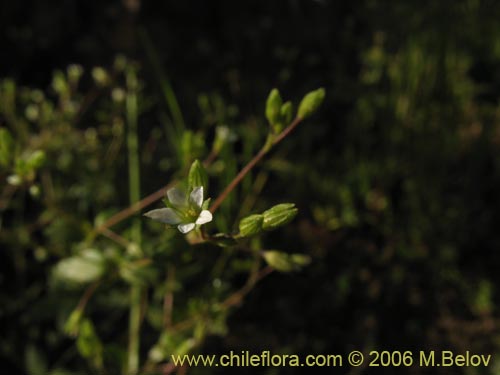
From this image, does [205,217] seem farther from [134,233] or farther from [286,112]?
[134,233]

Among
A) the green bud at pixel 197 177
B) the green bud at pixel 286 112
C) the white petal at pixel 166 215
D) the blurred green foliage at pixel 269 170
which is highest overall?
the green bud at pixel 286 112

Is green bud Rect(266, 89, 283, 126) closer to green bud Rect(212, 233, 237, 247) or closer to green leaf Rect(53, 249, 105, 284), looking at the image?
green bud Rect(212, 233, 237, 247)

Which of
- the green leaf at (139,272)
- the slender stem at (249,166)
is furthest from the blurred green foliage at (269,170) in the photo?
the slender stem at (249,166)

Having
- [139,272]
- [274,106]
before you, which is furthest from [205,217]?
[139,272]

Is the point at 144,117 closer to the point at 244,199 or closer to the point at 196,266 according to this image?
the point at 244,199

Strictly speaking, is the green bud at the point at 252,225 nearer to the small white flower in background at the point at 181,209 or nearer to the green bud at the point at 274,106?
the small white flower in background at the point at 181,209

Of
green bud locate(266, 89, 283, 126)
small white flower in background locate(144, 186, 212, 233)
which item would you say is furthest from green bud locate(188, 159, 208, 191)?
green bud locate(266, 89, 283, 126)
